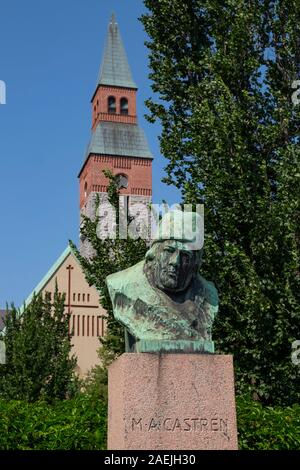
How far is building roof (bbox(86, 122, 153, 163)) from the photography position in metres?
65.6

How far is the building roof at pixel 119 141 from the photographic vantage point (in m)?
65.6

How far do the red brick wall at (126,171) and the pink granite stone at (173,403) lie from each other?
194 ft

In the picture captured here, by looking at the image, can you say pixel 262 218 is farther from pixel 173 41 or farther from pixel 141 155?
pixel 141 155

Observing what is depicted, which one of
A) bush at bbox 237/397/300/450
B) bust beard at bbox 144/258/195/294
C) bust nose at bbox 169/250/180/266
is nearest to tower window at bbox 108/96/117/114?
bush at bbox 237/397/300/450

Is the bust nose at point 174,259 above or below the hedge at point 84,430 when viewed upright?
above

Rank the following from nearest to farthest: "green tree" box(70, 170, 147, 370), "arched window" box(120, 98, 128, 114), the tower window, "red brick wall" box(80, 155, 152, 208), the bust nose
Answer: the bust nose, "green tree" box(70, 170, 147, 370), "red brick wall" box(80, 155, 152, 208), the tower window, "arched window" box(120, 98, 128, 114)

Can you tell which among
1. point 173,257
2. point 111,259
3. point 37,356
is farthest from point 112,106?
point 173,257

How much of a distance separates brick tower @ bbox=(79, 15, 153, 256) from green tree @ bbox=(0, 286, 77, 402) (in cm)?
3813

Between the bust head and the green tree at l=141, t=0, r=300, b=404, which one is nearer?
the bust head

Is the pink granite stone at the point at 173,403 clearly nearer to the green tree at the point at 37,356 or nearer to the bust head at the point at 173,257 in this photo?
the bust head at the point at 173,257

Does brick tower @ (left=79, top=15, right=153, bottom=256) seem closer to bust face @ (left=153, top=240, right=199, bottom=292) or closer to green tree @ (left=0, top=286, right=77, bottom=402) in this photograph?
green tree @ (left=0, top=286, right=77, bottom=402)

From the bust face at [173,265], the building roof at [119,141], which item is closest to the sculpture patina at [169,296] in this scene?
the bust face at [173,265]

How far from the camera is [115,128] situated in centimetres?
6706

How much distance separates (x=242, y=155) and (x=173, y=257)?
680 centimetres
